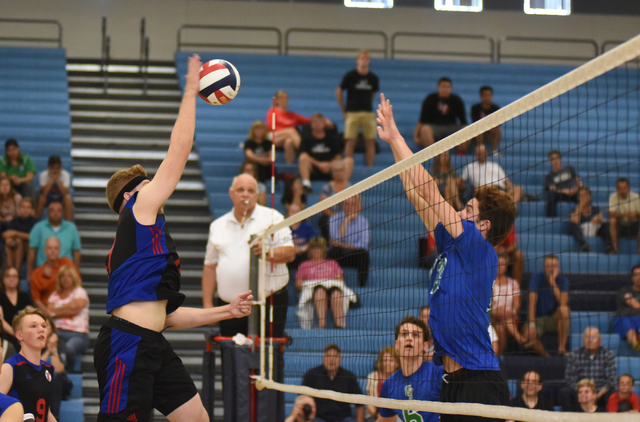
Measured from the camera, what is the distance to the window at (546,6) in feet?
37.8

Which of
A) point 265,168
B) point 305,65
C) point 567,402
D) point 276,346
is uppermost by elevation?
point 305,65

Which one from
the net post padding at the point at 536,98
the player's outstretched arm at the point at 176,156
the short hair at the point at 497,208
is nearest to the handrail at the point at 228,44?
the net post padding at the point at 536,98

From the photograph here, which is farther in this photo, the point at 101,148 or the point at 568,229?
the point at 101,148

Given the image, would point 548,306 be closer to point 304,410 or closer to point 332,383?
point 332,383

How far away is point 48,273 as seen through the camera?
10258mm

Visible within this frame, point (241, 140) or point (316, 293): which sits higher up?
point (241, 140)

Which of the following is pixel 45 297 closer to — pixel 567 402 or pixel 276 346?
pixel 276 346

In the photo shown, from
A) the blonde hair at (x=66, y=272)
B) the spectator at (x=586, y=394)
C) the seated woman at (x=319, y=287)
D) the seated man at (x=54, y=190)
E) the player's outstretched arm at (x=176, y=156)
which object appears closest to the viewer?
the player's outstretched arm at (x=176, y=156)

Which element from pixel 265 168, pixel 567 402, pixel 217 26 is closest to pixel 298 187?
pixel 265 168

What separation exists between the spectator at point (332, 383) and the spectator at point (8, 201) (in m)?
5.51

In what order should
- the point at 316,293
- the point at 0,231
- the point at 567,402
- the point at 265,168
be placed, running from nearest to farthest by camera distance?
the point at 567,402 → the point at 316,293 → the point at 0,231 → the point at 265,168

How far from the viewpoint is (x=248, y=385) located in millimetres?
6668

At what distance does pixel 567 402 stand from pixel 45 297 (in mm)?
6424

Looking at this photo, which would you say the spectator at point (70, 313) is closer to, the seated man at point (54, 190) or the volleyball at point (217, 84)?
the seated man at point (54, 190)
